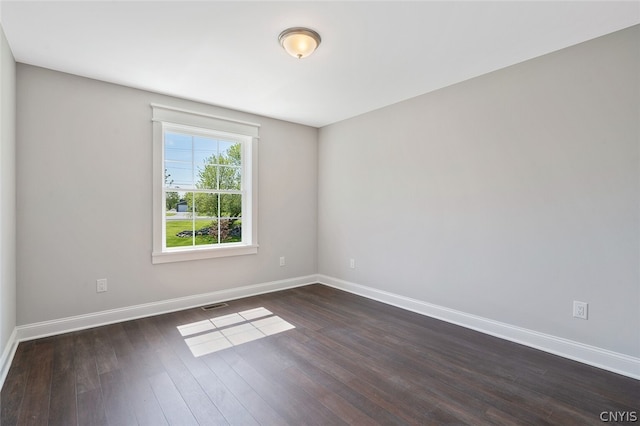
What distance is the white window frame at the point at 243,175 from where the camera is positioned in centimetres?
345

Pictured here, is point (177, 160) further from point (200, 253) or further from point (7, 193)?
point (7, 193)

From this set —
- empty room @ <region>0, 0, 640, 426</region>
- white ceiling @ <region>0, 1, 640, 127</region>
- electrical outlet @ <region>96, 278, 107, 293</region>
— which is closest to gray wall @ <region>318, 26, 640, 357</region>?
empty room @ <region>0, 0, 640, 426</region>

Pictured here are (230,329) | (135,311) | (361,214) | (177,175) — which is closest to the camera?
(230,329)

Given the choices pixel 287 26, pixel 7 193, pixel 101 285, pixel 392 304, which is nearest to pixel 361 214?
pixel 392 304

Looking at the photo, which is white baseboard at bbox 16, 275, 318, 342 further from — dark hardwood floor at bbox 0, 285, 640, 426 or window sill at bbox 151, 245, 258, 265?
window sill at bbox 151, 245, 258, 265

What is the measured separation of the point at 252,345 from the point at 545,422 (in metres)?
2.10

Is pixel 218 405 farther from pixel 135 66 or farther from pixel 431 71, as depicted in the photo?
pixel 431 71

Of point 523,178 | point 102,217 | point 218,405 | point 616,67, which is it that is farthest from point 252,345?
point 616,67

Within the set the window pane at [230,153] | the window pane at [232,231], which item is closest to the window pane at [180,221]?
the window pane at [232,231]

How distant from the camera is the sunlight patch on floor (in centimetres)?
271

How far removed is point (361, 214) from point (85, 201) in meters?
3.16

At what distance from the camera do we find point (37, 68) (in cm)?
280

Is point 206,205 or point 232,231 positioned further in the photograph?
point 232,231

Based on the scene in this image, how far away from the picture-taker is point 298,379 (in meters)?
2.17
